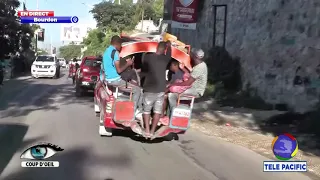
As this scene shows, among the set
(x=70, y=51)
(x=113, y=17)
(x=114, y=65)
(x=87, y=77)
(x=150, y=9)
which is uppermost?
(x=150, y=9)

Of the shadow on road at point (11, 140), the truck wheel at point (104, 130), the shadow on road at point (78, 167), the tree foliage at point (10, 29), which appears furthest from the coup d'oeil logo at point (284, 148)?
the tree foliage at point (10, 29)

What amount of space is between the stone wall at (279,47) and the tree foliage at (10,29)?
2205 centimetres

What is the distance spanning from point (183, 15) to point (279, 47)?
4.38m

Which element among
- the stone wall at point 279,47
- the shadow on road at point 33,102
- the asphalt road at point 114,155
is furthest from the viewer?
the stone wall at point 279,47

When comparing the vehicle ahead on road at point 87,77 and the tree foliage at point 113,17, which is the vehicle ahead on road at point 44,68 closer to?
the vehicle ahead on road at point 87,77

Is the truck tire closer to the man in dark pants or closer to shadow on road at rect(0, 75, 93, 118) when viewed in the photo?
shadow on road at rect(0, 75, 93, 118)

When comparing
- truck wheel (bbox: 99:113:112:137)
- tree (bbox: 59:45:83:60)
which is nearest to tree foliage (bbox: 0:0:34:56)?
truck wheel (bbox: 99:113:112:137)

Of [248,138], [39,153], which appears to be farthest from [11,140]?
[248,138]

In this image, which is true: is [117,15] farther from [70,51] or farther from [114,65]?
[114,65]

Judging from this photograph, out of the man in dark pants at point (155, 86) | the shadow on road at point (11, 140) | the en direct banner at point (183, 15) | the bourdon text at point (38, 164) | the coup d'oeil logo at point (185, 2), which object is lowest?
Result: the shadow on road at point (11, 140)

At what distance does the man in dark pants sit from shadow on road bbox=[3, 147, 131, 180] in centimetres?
101

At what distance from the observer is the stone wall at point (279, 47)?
14.9 metres

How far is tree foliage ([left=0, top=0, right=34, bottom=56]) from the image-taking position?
1479 inches

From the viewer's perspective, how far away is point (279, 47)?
16.9 metres
